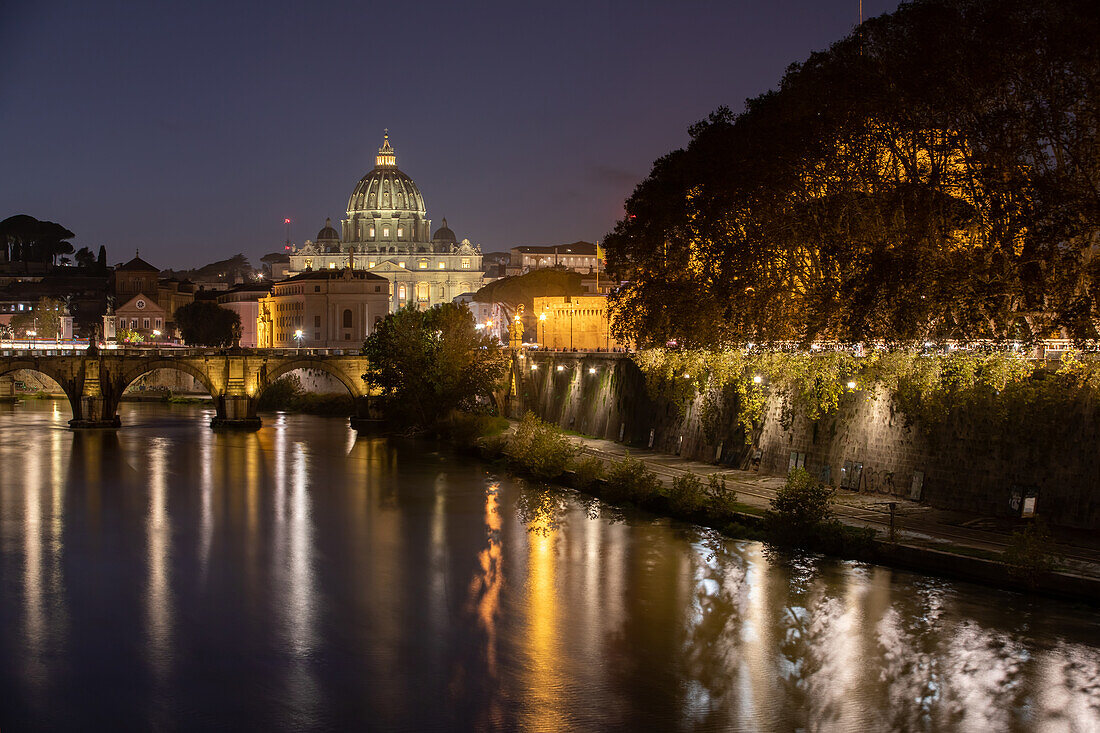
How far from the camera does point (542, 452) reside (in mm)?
27828

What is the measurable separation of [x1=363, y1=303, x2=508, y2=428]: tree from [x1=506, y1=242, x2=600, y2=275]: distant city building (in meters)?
76.7

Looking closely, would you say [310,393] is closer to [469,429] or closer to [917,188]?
[469,429]

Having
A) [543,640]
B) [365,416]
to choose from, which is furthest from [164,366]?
[543,640]

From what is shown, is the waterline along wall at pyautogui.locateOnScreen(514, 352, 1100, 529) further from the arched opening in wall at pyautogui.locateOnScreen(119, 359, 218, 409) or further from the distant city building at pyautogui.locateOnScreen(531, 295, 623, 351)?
the arched opening in wall at pyautogui.locateOnScreen(119, 359, 218, 409)

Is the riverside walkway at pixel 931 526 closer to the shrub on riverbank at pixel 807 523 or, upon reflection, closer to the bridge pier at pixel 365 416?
the shrub on riverbank at pixel 807 523

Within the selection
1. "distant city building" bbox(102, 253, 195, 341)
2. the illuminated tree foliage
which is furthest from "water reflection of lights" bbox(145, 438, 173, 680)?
"distant city building" bbox(102, 253, 195, 341)

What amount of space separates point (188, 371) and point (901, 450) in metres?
36.6

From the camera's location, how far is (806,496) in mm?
18938

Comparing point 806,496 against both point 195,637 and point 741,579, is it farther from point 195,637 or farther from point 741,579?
point 195,637

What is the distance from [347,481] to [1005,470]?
59.7 feet

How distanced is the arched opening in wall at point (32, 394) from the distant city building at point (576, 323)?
23.0m

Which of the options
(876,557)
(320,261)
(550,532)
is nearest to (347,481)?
(550,532)

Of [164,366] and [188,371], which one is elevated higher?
[164,366]

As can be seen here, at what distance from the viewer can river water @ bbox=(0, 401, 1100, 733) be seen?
13.0 m
